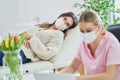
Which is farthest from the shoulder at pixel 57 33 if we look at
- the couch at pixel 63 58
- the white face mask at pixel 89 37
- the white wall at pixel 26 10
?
the white face mask at pixel 89 37

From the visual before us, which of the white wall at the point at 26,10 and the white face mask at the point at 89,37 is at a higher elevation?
the white face mask at the point at 89,37

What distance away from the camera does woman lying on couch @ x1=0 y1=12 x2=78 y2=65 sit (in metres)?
2.85

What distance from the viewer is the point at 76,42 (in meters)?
3.08

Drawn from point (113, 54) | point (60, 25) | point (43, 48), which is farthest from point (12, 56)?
point (60, 25)

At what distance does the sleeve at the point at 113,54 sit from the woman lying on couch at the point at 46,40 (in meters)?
1.39

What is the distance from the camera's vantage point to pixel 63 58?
295 cm

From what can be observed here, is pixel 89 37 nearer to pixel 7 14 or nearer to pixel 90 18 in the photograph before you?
pixel 90 18

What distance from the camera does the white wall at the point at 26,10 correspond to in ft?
13.0

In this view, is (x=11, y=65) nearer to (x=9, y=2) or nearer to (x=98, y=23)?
(x=98, y=23)

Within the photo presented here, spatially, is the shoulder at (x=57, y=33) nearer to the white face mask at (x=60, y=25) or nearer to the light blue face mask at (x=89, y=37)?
the white face mask at (x=60, y=25)

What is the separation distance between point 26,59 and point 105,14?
1.40 metres

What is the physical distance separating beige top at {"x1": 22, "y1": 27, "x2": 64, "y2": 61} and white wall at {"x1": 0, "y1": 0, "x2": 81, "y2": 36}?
98 cm

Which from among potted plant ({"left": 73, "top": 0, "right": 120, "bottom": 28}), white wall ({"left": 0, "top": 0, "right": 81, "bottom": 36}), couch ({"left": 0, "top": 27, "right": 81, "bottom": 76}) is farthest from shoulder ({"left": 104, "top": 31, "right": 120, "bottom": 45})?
white wall ({"left": 0, "top": 0, "right": 81, "bottom": 36})

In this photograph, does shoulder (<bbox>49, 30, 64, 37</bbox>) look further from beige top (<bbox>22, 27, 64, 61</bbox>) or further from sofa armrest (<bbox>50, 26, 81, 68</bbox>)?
sofa armrest (<bbox>50, 26, 81, 68</bbox>)
